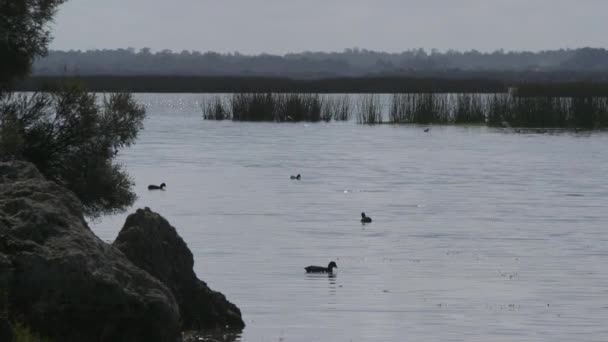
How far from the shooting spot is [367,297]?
68.1 feet

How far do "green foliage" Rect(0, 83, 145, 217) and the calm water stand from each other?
1990 millimetres

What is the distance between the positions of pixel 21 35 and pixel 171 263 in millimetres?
7562

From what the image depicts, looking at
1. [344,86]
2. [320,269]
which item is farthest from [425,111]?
[320,269]

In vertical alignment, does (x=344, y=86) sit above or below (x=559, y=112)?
below

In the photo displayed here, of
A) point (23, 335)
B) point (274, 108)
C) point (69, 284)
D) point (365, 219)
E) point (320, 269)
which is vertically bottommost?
point (274, 108)

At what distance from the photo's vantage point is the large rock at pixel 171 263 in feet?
54.5

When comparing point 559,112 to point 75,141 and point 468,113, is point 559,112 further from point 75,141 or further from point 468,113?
point 75,141

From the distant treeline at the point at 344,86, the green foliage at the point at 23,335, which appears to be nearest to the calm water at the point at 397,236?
the green foliage at the point at 23,335

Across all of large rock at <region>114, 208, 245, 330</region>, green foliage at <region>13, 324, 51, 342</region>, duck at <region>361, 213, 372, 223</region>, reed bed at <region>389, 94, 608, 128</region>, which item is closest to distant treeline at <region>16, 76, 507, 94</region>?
reed bed at <region>389, 94, 608, 128</region>

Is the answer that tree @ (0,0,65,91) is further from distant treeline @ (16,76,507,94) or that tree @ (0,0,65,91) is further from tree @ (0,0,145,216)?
distant treeline @ (16,76,507,94)

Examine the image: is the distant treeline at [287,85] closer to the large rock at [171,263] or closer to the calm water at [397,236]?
the calm water at [397,236]

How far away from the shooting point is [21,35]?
2308 centimetres

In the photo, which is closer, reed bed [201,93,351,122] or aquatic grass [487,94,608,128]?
aquatic grass [487,94,608,128]

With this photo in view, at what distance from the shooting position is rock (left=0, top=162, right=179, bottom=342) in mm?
12836
